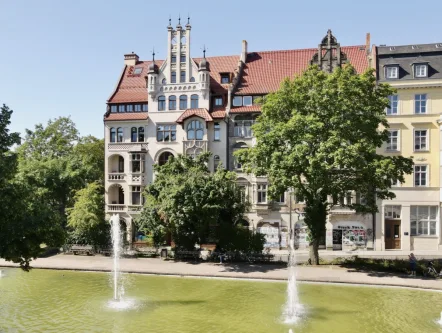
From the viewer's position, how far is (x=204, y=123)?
152 feet

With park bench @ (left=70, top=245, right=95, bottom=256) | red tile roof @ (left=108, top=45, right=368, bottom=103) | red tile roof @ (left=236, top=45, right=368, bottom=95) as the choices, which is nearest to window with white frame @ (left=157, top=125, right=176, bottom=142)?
red tile roof @ (left=108, top=45, right=368, bottom=103)

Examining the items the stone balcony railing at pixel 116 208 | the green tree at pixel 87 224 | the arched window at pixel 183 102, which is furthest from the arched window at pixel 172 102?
the green tree at pixel 87 224

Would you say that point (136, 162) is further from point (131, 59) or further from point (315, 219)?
point (315, 219)

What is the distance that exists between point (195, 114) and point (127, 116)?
8.99 meters

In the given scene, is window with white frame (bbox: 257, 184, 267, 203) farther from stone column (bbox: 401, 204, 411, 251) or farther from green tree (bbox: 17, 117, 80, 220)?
green tree (bbox: 17, 117, 80, 220)

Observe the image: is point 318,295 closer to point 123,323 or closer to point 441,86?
point 123,323

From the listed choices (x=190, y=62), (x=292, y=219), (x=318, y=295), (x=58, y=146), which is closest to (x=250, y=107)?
(x=190, y=62)

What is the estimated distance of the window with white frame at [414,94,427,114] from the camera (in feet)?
141

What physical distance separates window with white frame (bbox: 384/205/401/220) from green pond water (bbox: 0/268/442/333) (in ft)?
59.3

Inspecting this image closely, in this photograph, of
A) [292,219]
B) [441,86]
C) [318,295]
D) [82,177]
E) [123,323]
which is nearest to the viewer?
[123,323]

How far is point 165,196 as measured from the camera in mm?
36656

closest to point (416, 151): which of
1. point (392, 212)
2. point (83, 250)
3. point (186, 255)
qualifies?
point (392, 212)

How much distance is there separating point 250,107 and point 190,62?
29.2 ft

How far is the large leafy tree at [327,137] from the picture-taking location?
30.4 m
